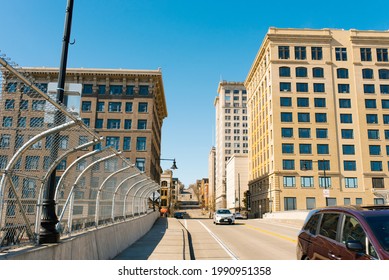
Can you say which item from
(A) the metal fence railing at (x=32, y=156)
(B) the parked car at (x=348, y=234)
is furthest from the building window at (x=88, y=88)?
(B) the parked car at (x=348, y=234)

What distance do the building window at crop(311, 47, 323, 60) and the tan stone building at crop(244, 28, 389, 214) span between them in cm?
18

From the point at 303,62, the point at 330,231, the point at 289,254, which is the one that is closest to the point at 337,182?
the point at 303,62

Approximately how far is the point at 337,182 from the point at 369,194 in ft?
18.9

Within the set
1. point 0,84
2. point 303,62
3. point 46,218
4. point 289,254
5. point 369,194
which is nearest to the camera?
point 0,84

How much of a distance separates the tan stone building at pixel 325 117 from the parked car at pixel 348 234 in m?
56.5

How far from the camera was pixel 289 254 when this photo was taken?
1248 centimetres

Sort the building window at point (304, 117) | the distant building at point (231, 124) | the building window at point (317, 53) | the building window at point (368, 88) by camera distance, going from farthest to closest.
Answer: the distant building at point (231, 124) → the building window at point (317, 53) → the building window at point (368, 88) → the building window at point (304, 117)

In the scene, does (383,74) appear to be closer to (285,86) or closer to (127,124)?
(285,86)

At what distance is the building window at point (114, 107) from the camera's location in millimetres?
67125

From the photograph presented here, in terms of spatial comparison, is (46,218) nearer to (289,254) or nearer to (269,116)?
(289,254)

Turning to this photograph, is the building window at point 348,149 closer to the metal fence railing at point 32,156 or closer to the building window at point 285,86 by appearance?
the building window at point 285,86

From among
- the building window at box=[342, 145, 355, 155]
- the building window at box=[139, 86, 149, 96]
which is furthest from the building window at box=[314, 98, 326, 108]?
the building window at box=[139, 86, 149, 96]

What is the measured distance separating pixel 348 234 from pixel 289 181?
59.1m

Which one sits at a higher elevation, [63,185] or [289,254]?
[63,185]
